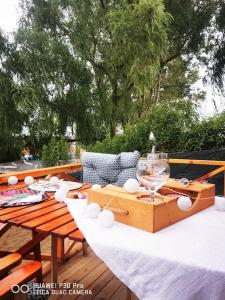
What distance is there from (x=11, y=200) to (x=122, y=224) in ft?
2.14

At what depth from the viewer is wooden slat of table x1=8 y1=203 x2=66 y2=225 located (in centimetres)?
105

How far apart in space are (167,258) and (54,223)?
0.50m

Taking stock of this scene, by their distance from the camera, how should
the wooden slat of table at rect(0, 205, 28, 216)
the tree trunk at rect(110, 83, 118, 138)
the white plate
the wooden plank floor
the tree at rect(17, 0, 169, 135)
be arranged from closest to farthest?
the wooden slat of table at rect(0, 205, 28, 216) < the white plate < the wooden plank floor < the tree at rect(17, 0, 169, 135) < the tree trunk at rect(110, 83, 118, 138)

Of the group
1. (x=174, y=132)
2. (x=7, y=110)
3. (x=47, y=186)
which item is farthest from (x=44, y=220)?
(x=7, y=110)

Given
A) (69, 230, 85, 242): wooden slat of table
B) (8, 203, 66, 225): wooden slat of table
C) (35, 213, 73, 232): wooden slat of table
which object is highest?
(8, 203, 66, 225): wooden slat of table

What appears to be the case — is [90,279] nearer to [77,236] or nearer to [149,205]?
[77,236]

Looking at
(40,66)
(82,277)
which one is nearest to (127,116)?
(40,66)

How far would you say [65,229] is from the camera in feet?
3.20

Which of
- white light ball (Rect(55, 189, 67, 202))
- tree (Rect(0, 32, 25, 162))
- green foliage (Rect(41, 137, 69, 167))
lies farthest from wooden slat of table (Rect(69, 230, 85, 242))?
tree (Rect(0, 32, 25, 162))

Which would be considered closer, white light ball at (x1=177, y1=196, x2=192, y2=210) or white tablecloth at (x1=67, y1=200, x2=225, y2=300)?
white tablecloth at (x1=67, y1=200, x2=225, y2=300)

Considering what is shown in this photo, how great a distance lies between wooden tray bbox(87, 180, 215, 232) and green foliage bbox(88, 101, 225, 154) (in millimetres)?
2567

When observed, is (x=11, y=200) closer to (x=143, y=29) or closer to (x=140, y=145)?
(x=140, y=145)

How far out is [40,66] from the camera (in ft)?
19.9

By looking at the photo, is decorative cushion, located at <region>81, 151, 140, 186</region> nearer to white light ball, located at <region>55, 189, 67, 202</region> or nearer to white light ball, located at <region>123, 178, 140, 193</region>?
white light ball, located at <region>55, 189, 67, 202</region>
